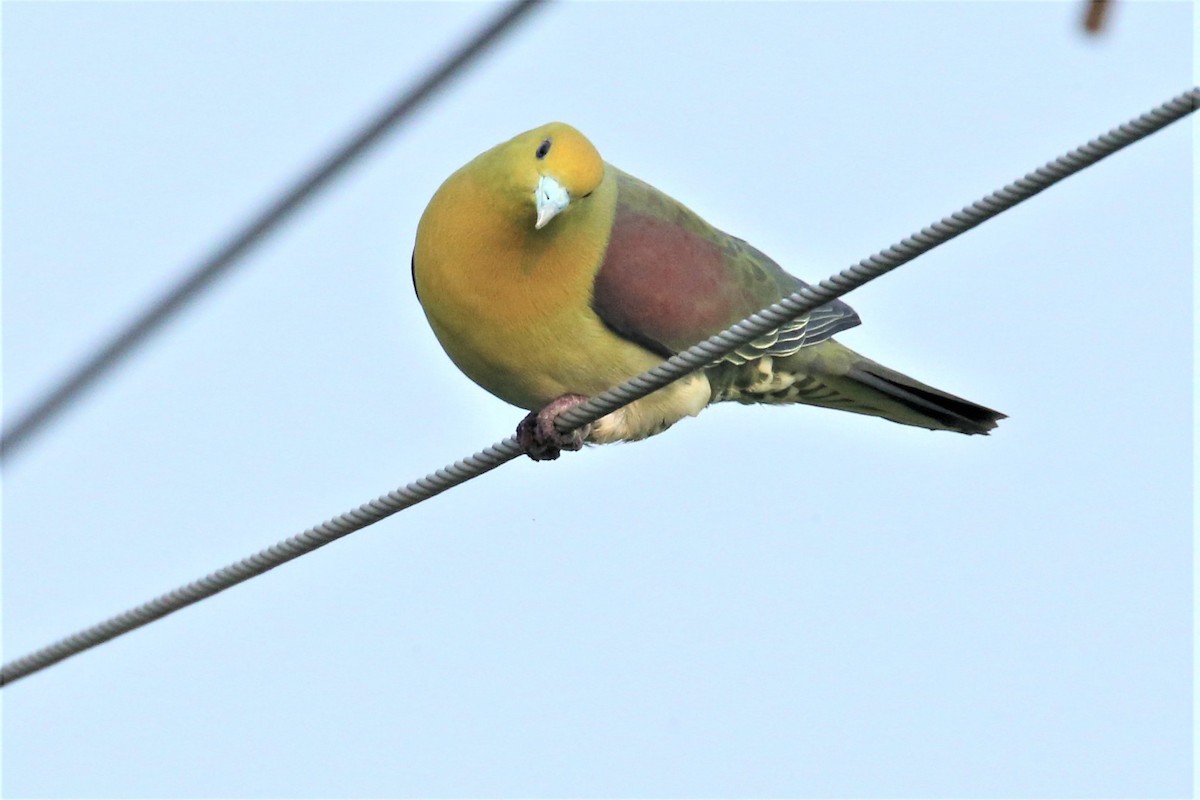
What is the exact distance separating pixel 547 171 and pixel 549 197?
0.26 feet

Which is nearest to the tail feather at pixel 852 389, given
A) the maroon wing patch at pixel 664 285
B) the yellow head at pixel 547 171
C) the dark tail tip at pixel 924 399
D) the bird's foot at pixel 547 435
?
the dark tail tip at pixel 924 399

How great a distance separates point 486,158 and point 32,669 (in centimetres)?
187

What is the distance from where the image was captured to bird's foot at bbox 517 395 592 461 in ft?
14.2

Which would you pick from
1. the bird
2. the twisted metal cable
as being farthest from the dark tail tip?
the twisted metal cable

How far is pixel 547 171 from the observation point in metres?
4.21

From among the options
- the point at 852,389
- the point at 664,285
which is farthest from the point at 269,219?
the point at 852,389

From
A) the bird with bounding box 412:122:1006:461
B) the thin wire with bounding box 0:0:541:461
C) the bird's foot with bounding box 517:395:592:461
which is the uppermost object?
the bird with bounding box 412:122:1006:461

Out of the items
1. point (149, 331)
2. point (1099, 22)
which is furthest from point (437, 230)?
point (1099, 22)

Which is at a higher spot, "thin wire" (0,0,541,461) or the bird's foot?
the bird's foot

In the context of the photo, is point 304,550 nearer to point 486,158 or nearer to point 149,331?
point 486,158

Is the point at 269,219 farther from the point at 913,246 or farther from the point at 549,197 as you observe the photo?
the point at 549,197

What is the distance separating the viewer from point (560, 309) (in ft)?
14.7

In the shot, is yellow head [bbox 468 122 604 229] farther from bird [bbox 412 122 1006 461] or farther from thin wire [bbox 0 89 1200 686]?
thin wire [bbox 0 89 1200 686]

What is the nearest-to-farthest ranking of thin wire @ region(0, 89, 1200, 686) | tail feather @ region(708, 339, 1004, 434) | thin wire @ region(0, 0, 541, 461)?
1. thin wire @ region(0, 0, 541, 461)
2. thin wire @ region(0, 89, 1200, 686)
3. tail feather @ region(708, 339, 1004, 434)
